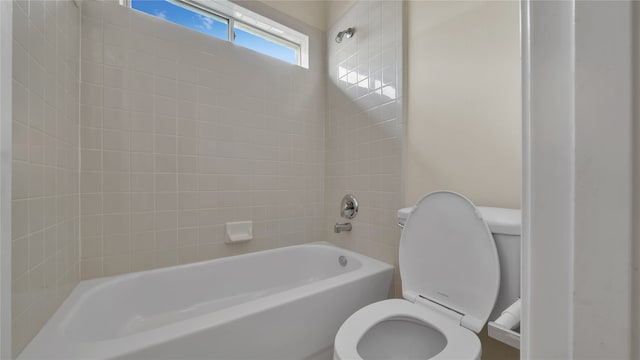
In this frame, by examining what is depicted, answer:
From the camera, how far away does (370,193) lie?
1.65 meters

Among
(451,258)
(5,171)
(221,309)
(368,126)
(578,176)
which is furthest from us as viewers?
(368,126)

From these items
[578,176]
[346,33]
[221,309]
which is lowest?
[221,309]

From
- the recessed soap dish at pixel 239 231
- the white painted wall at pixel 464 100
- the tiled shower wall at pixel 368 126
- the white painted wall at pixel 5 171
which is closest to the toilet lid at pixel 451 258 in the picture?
the white painted wall at pixel 464 100

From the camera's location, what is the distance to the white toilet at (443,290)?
0.87m

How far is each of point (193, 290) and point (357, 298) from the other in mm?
929

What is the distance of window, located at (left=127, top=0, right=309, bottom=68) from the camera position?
1.55 metres

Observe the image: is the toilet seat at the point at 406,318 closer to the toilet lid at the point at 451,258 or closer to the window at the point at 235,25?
the toilet lid at the point at 451,258

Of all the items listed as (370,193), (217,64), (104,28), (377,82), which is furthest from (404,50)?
(104,28)

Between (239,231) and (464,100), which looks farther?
(239,231)

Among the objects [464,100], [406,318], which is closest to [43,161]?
[406,318]

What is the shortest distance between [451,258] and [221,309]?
1.11 metres

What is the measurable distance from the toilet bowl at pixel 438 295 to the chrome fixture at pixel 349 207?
630mm

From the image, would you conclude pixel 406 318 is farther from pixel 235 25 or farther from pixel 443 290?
pixel 235 25

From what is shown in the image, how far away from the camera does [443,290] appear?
1029mm
